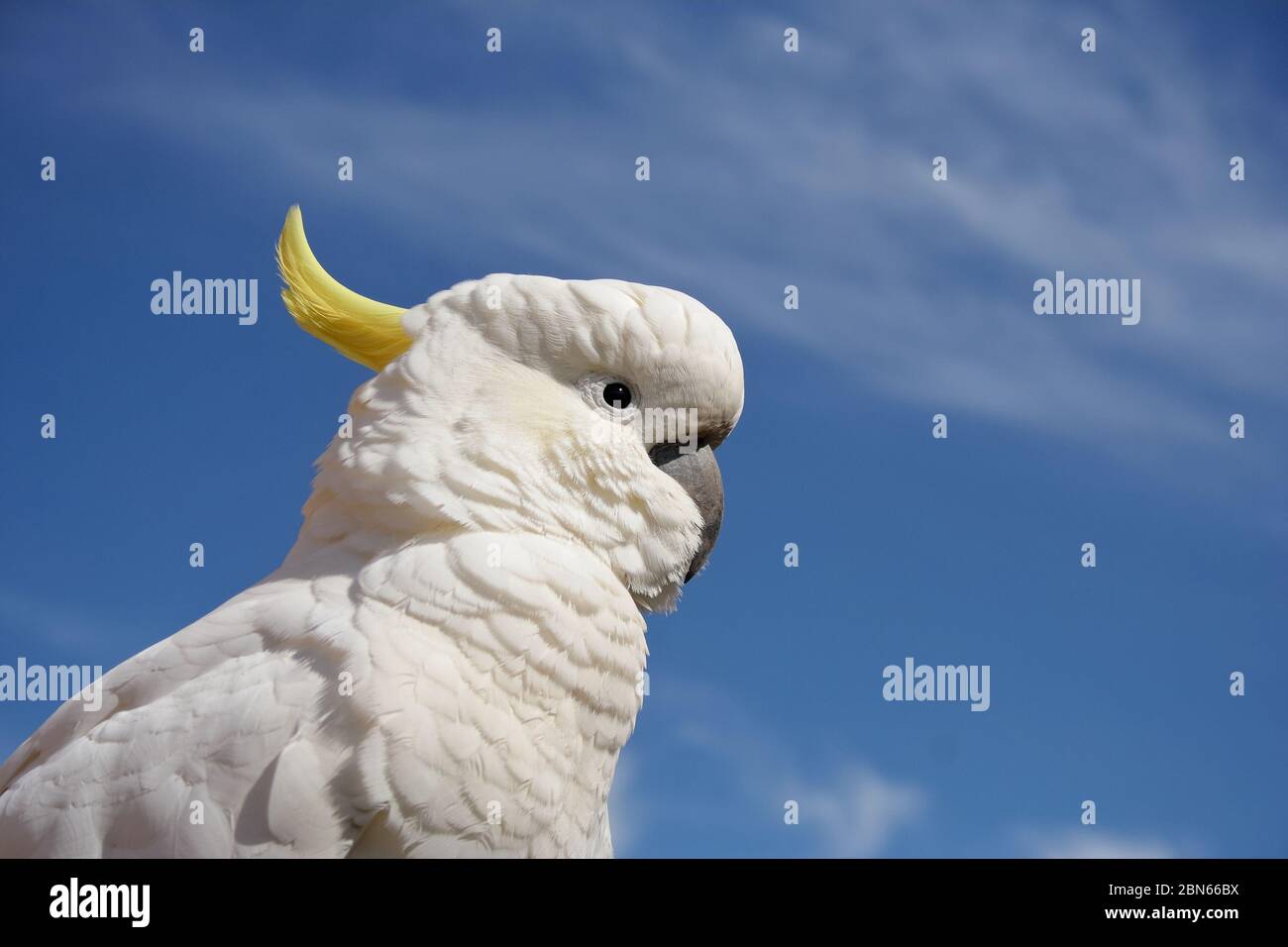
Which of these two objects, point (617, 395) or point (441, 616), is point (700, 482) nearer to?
point (617, 395)

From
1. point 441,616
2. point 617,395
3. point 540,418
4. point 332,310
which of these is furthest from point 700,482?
point 332,310

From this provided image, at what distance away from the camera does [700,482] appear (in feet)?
8.06

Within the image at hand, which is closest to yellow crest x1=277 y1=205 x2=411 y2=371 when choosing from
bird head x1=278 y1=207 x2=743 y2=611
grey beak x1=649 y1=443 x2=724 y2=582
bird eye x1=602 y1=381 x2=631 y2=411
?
bird head x1=278 y1=207 x2=743 y2=611

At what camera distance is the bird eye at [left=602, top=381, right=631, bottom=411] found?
2371 millimetres

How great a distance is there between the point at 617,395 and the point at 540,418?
0.72 ft

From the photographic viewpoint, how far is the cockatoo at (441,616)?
192 cm

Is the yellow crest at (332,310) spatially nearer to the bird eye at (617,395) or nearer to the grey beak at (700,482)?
the bird eye at (617,395)

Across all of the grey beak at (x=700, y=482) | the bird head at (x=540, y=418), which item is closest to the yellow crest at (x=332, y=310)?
the bird head at (x=540, y=418)

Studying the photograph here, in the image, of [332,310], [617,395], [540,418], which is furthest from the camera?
[332,310]
